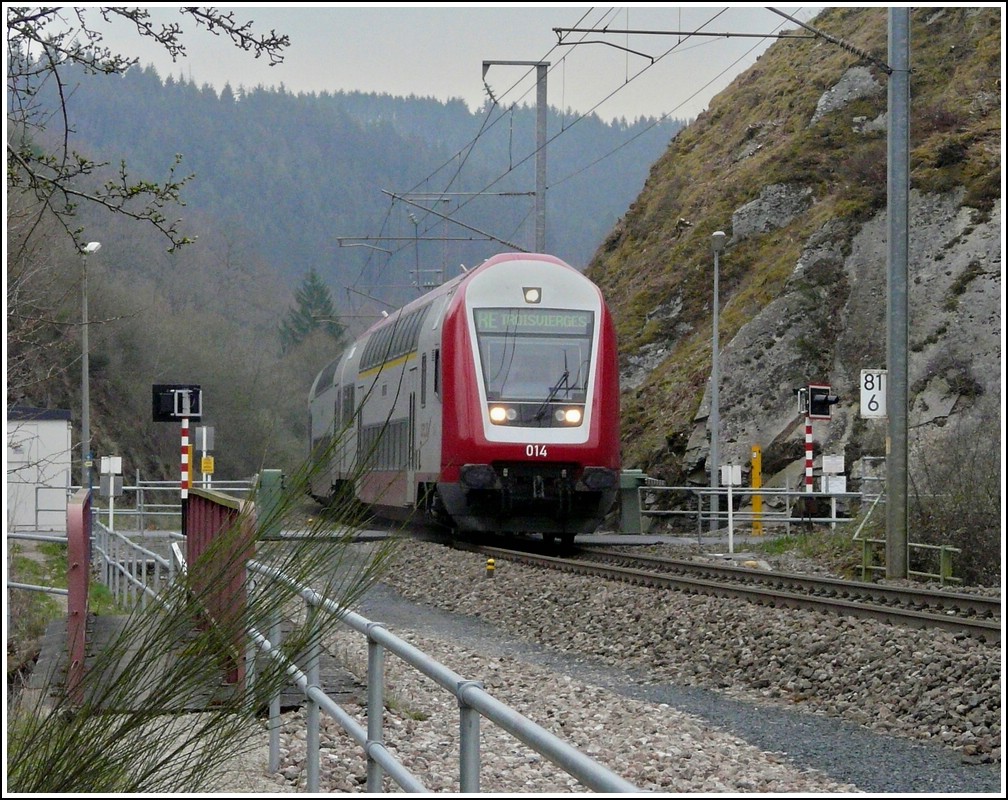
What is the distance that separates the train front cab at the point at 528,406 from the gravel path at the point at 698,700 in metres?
4.87

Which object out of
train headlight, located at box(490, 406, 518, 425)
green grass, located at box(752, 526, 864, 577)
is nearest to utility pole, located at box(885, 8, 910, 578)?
green grass, located at box(752, 526, 864, 577)

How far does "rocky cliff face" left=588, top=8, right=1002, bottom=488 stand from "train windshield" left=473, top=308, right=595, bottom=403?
11404mm

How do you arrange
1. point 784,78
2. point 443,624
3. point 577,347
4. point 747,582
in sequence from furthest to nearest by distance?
point 784,78 → point 577,347 → point 747,582 → point 443,624

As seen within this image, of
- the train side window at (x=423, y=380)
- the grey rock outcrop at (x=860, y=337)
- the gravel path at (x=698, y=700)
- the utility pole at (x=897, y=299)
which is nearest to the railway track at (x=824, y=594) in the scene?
the gravel path at (x=698, y=700)

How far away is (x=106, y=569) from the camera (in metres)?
18.0

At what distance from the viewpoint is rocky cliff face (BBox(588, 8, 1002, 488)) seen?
32.2m

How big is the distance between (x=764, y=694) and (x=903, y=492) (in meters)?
7.89

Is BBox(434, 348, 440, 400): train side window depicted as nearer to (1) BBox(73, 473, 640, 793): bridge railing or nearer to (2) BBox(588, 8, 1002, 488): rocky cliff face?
(2) BBox(588, 8, 1002, 488): rocky cliff face

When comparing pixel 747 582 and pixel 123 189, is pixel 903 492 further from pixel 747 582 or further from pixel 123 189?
pixel 123 189

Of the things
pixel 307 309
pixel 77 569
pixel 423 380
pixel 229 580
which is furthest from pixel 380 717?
pixel 307 309

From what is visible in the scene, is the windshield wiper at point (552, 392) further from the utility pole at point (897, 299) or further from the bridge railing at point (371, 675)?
the bridge railing at point (371, 675)

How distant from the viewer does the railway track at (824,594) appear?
36.6 ft

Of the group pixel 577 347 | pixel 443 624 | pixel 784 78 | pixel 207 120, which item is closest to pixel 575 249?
pixel 207 120

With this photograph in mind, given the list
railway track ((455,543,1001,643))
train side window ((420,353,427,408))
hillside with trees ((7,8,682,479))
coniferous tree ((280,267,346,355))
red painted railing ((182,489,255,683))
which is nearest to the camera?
red painted railing ((182,489,255,683))
